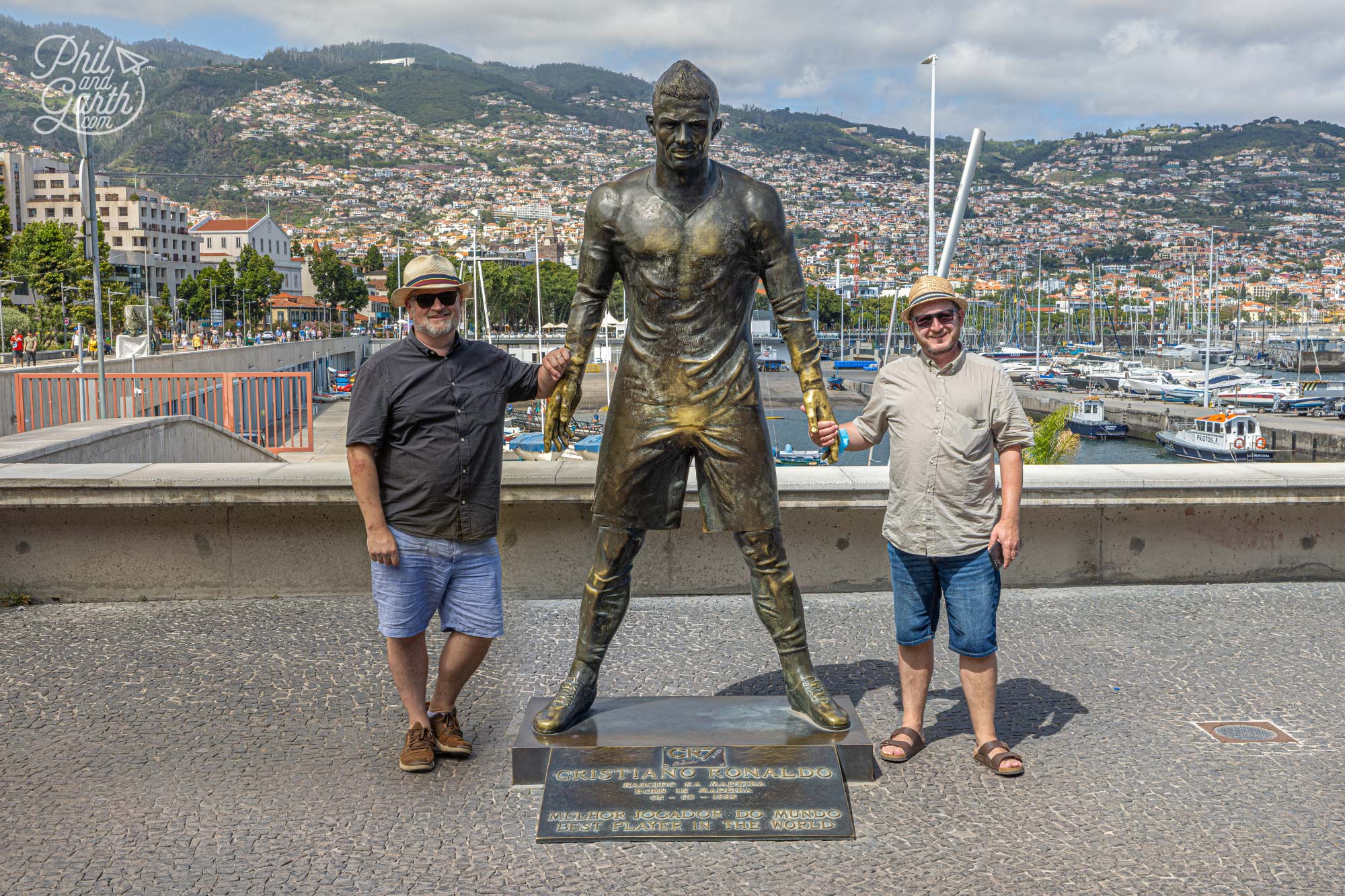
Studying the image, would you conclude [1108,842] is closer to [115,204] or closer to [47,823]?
[47,823]

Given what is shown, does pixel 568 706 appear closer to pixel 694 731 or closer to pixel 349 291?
pixel 694 731

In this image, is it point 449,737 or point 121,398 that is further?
point 121,398

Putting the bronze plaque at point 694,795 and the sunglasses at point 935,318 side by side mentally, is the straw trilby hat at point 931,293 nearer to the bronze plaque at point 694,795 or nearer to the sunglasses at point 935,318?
the sunglasses at point 935,318

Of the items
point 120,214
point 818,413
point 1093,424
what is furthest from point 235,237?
point 818,413

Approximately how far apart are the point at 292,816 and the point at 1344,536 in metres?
6.53

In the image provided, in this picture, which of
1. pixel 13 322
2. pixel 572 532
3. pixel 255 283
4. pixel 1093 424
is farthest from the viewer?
pixel 255 283

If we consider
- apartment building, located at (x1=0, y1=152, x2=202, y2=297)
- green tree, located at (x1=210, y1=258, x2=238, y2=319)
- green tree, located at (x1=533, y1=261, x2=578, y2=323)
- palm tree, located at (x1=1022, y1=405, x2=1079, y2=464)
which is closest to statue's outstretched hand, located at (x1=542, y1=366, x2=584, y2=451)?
palm tree, located at (x1=1022, y1=405, x2=1079, y2=464)

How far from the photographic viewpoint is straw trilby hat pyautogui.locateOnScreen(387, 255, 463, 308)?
4434 millimetres

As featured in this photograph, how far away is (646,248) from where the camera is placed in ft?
14.5

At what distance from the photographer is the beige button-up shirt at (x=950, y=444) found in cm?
442

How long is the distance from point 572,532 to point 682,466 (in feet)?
8.44

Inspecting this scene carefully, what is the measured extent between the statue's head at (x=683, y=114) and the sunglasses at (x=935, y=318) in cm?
105

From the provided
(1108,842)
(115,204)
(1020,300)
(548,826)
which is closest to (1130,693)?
(1108,842)

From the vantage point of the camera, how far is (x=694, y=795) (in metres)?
4.11
